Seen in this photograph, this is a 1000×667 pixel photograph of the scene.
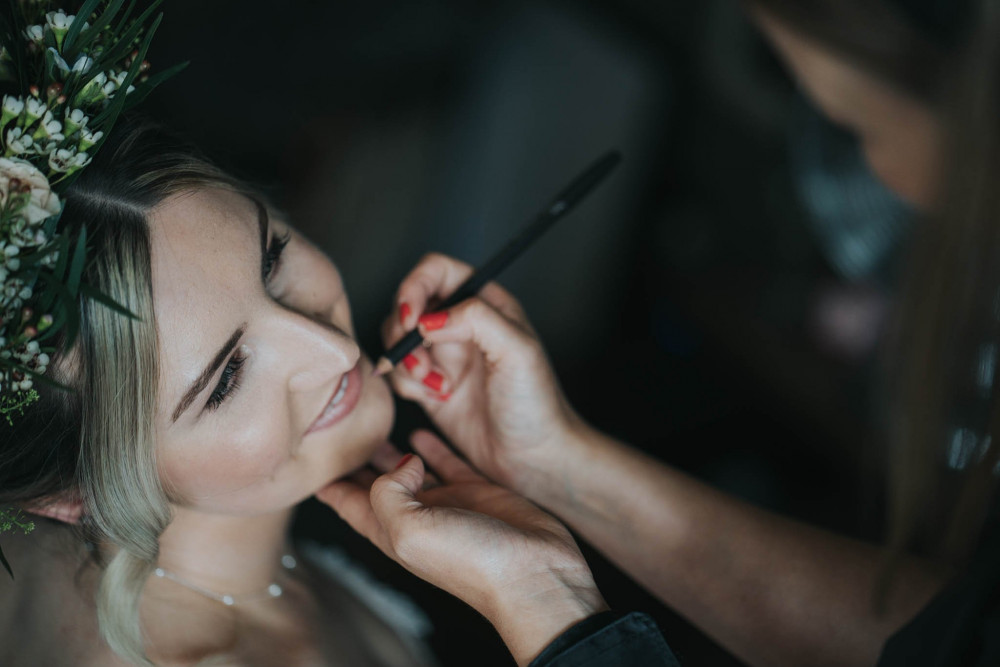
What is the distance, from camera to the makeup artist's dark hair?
0.79 metres

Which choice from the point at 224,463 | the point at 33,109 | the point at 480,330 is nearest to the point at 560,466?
the point at 480,330

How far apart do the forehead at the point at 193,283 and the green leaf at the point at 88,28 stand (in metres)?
0.18

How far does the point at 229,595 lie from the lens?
113 centimetres

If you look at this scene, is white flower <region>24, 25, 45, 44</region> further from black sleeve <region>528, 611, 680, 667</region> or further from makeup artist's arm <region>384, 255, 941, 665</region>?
black sleeve <region>528, 611, 680, 667</region>

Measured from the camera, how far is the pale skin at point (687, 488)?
3.47 ft

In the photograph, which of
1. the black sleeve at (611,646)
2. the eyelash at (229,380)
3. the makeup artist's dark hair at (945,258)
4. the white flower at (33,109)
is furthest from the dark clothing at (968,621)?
the white flower at (33,109)

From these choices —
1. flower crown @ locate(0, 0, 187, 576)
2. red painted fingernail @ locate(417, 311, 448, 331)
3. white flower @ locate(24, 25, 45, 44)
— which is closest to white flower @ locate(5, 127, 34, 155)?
flower crown @ locate(0, 0, 187, 576)

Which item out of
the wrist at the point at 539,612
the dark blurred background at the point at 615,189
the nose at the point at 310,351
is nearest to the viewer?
the wrist at the point at 539,612

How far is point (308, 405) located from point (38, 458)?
0.31 metres

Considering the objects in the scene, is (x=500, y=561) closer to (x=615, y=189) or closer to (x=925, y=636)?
(x=925, y=636)

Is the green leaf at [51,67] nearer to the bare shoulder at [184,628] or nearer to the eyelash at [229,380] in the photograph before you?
the eyelash at [229,380]

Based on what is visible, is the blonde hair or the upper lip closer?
the blonde hair

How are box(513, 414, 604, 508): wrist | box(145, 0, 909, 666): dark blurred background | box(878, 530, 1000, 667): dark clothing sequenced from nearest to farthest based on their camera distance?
box(878, 530, 1000, 667): dark clothing → box(513, 414, 604, 508): wrist → box(145, 0, 909, 666): dark blurred background

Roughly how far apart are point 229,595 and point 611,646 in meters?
0.62
